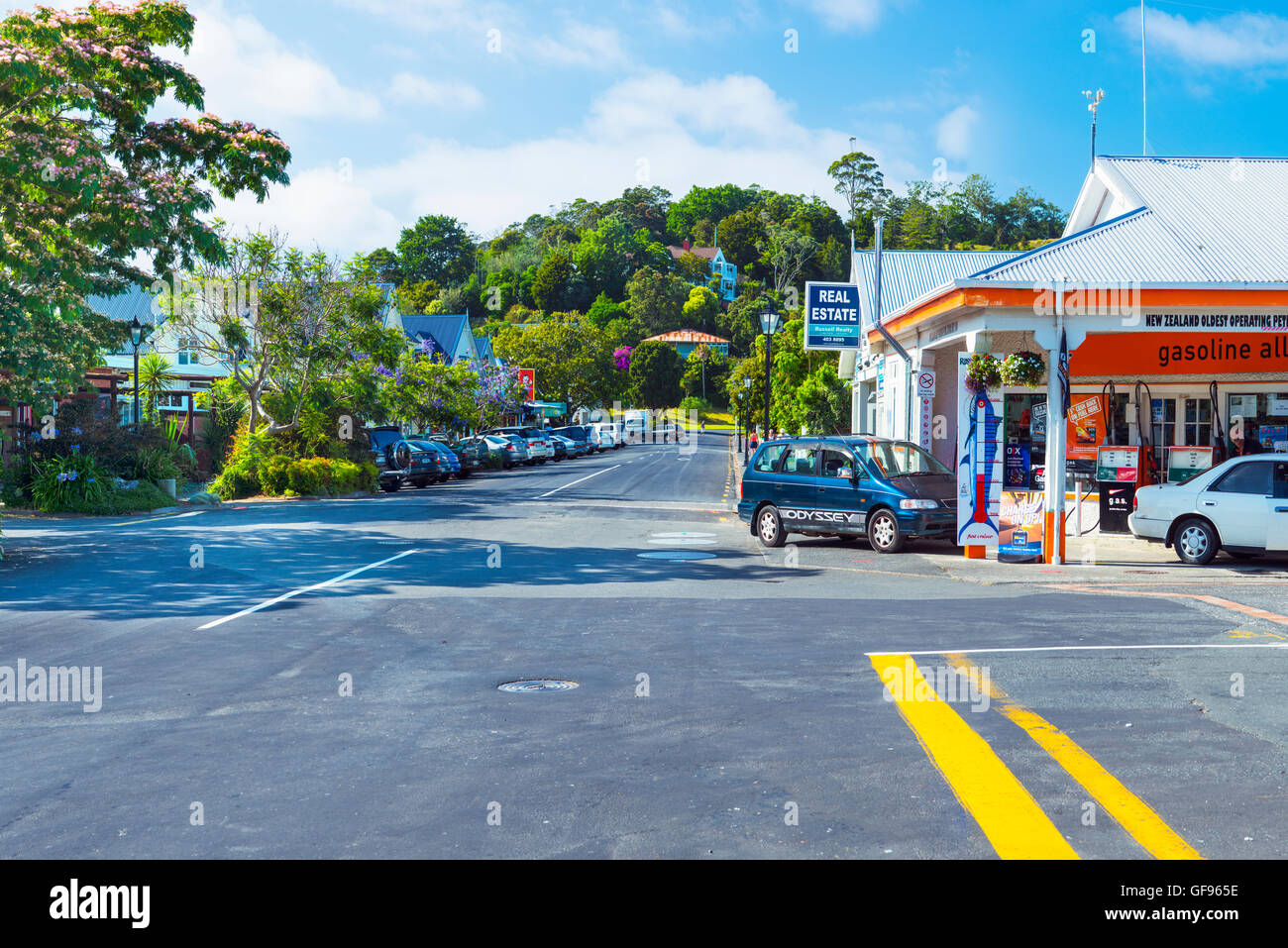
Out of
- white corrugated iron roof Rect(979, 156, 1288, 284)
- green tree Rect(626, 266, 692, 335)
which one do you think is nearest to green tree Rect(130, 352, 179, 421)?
white corrugated iron roof Rect(979, 156, 1288, 284)

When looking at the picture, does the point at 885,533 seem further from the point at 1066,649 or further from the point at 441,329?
the point at 441,329

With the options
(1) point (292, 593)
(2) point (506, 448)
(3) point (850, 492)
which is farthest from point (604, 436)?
(1) point (292, 593)

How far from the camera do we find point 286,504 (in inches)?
1056

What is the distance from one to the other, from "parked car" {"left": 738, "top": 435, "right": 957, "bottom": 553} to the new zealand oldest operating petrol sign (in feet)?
35.0

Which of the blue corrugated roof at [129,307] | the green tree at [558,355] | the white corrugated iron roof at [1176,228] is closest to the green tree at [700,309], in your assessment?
the green tree at [558,355]

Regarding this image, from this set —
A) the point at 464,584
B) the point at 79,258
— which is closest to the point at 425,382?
the point at 79,258

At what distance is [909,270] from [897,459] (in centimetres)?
1943

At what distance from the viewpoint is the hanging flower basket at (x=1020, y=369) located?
54.7ft

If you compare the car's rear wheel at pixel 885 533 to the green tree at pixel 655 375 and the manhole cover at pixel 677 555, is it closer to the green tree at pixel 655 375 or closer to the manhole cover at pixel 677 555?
the manhole cover at pixel 677 555

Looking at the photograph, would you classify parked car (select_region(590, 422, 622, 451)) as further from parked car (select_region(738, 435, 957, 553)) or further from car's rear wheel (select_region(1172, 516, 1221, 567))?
car's rear wheel (select_region(1172, 516, 1221, 567))

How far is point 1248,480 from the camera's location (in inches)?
590

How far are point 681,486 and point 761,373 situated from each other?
2164 cm

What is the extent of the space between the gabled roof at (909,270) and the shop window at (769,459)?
14.3 m
